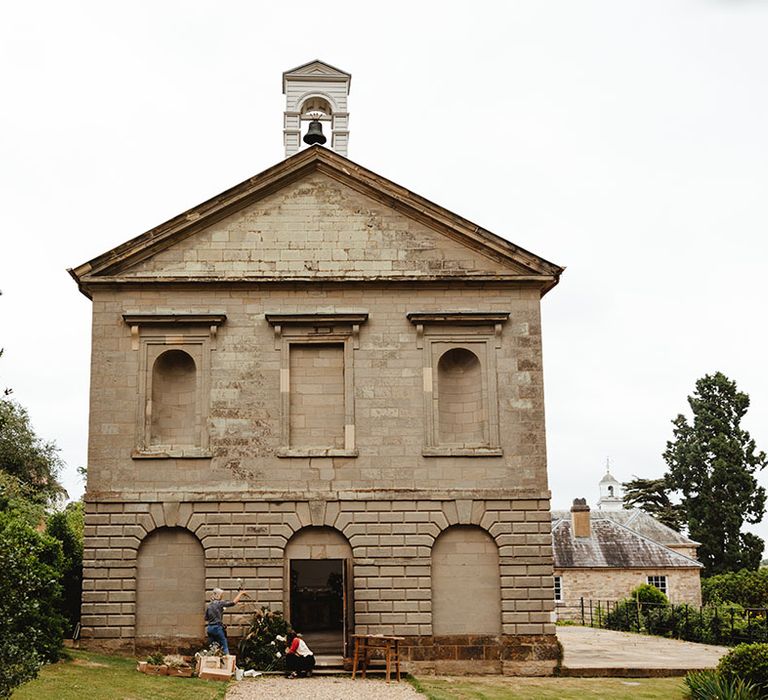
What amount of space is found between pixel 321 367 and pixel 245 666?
262 inches

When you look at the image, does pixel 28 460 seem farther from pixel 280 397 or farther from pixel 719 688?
pixel 719 688

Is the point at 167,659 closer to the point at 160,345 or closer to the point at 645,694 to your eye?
the point at 160,345

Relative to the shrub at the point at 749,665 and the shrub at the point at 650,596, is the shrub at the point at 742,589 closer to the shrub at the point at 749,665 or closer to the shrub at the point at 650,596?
the shrub at the point at 650,596

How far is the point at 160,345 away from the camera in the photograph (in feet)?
74.3

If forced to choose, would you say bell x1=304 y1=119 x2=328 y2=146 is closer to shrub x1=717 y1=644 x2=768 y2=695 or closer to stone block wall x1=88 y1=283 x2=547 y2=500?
stone block wall x1=88 y1=283 x2=547 y2=500

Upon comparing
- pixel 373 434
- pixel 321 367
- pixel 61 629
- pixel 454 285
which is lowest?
pixel 61 629

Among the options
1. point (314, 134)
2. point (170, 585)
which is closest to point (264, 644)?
point (170, 585)

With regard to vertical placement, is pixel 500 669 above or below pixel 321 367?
below

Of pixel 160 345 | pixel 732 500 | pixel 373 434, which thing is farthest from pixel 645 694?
pixel 732 500

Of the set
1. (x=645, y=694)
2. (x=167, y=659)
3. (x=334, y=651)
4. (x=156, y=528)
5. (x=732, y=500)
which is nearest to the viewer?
(x=645, y=694)

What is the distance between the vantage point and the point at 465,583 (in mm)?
21906

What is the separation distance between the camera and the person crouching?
791 inches

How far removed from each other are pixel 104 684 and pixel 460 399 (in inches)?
392

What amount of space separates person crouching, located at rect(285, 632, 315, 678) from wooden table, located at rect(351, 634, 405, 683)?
94 cm
